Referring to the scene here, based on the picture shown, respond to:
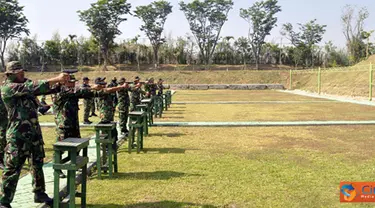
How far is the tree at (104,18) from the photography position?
155ft

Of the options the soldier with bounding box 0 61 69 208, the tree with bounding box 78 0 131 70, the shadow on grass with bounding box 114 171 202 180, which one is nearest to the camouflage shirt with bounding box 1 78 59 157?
the soldier with bounding box 0 61 69 208

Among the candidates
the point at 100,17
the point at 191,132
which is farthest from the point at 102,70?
the point at 191,132

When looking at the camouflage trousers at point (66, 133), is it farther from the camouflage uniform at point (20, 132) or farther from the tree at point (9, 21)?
the tree at point (9, 21)

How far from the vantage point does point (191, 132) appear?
10852 mm

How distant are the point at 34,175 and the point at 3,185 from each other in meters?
0.40

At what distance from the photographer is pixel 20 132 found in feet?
13.8

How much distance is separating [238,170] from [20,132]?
366 centimetres

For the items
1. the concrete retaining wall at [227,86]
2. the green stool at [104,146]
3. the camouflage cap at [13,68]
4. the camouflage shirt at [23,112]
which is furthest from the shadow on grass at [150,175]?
the concrete retaining wall at [227,86]

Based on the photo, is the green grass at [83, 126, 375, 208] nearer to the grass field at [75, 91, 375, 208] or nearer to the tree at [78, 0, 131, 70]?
the grass field at [75, 91, 375, 208]

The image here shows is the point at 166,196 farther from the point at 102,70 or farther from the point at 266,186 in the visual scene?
the point at 102,70

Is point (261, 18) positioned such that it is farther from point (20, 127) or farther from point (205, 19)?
Result: point (20, 127)

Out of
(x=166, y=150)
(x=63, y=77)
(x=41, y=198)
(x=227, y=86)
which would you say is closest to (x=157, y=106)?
(x=166, y=150)

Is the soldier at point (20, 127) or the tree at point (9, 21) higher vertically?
the tree at point (9, 21)

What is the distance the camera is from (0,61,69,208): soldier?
13.5 feet
